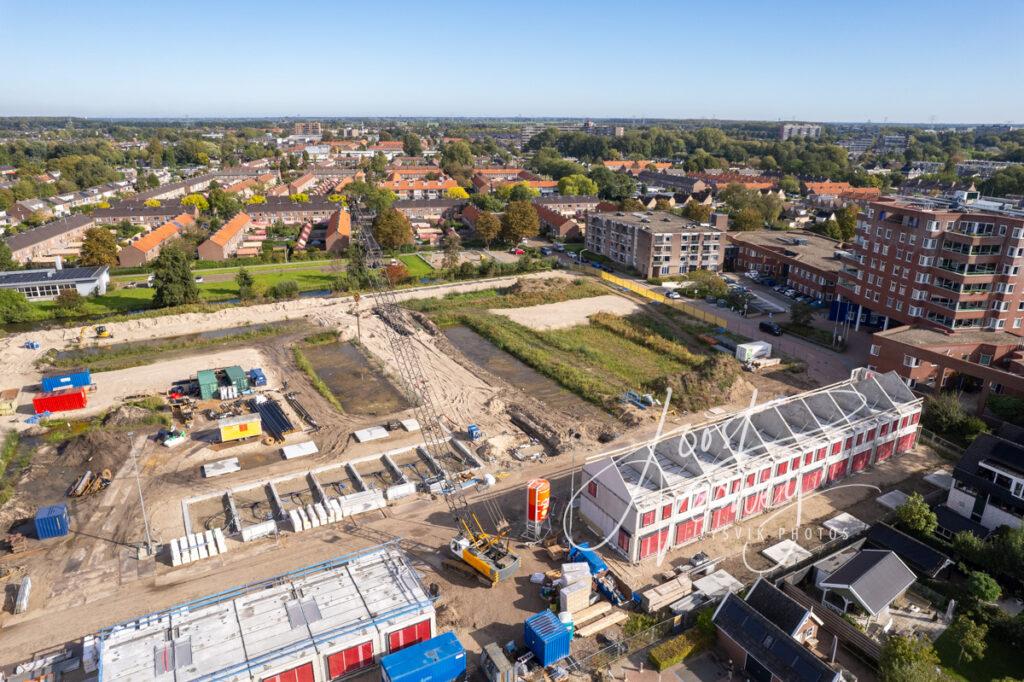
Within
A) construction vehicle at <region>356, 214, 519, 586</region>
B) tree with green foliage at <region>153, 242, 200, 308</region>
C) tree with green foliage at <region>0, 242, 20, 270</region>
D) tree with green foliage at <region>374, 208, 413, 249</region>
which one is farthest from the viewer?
tree with green foliage at <region>374, 208, 413, 249</region>

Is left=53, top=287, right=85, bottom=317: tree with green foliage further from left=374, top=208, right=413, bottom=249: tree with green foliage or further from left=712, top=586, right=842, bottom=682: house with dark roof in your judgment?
left=712, top=586, right=842, bottom=682: house with dark roof

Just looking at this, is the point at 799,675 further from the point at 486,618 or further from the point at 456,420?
the point at 456,420

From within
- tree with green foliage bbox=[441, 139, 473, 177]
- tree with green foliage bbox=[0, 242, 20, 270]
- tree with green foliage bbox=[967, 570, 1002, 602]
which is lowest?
tree with green foliage bbox=[967, 570, 1002, 602]

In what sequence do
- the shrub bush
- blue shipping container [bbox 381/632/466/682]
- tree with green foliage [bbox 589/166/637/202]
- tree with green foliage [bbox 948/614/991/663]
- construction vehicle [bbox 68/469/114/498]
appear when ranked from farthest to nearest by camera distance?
1. tree with green foliage [bbox 589/166/637/202]
2. construction vehicle [bbox 68/469/114/498]
3. the shrub bush
4. tree with green foliage [bbox 948/614/991/663]
5. blue shipping container [bbox 381/632/466/682]

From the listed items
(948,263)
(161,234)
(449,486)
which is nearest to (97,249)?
(161,234)

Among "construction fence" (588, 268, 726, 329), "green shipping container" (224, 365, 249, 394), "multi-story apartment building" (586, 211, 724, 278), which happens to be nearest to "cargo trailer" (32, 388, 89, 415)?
"green shipping container" (224, 365, 249, 394)

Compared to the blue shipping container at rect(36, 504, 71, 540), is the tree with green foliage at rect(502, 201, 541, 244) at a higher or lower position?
higher
